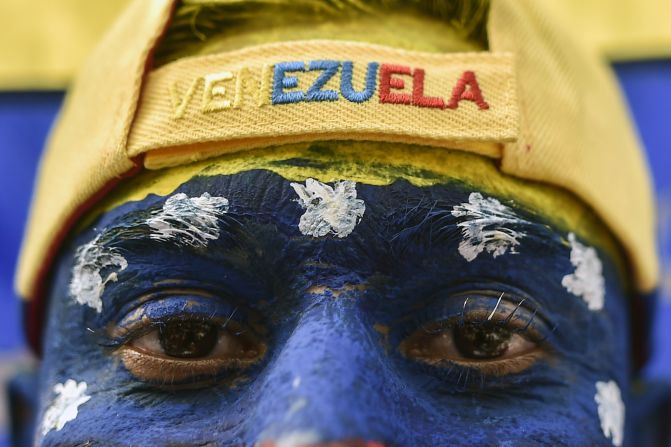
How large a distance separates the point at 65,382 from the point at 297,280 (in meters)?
0.48

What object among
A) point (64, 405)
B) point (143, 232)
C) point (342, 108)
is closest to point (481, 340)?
point (342, 108)

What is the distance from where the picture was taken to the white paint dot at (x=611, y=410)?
4.83 ft

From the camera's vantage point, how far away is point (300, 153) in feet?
4.68

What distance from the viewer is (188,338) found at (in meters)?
1.44

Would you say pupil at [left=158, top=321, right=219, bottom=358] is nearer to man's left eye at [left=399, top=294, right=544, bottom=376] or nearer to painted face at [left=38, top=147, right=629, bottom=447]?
painted face at [left=38, top=147, right=629, bottom=447]

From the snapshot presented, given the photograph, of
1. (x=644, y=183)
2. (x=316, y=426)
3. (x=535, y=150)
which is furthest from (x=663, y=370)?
(x=316, y=426)

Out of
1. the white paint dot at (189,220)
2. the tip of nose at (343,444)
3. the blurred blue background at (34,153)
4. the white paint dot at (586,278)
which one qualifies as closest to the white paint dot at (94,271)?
the white paint dot at (189,220)

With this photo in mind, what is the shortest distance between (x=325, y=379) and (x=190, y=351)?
31cm

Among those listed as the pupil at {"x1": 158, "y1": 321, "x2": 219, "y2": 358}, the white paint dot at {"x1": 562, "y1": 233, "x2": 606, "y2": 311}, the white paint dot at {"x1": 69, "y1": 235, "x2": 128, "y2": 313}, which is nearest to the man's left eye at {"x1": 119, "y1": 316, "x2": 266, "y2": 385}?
the pupil at {"x1": 158, "y1": 321, "x2": 219, "y2": 358}

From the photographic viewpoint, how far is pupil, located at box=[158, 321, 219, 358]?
4.68 ft

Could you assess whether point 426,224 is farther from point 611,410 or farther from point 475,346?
point 611,410

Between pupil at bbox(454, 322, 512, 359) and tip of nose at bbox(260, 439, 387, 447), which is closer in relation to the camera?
tip of nose at bbox(260, 439, 387, 447)

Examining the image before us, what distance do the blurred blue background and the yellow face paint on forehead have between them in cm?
150

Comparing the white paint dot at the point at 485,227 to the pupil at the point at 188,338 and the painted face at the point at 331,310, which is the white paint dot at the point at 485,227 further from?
the pupil at the point at 188,338
